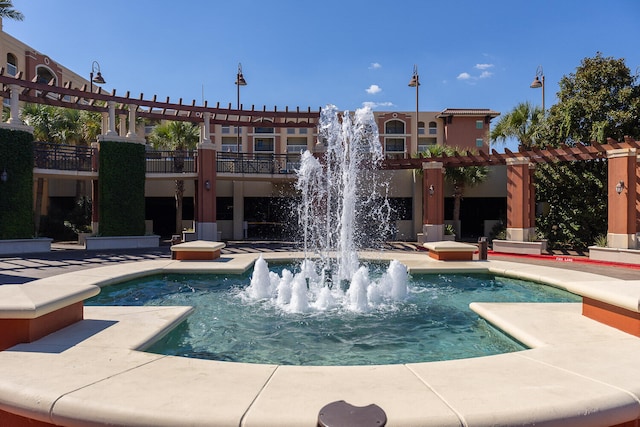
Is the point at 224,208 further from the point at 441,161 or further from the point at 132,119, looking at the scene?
the point at 441,161

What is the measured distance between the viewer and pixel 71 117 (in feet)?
82.2

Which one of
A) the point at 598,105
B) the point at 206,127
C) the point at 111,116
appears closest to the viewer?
the point at 598,105

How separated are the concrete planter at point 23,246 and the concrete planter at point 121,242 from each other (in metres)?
1.64

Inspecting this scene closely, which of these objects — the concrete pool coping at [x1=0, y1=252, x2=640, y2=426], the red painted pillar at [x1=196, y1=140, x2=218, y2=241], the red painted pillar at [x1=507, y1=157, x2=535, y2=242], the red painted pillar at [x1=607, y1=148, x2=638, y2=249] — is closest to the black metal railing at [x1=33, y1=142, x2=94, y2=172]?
the red painted pillar at [x1=196, y1=140, x2=218, y2=241]

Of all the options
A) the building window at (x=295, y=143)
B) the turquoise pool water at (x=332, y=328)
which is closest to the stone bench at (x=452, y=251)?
the turquoise pool water at (x=332, y=328)

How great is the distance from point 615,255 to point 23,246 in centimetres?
2348

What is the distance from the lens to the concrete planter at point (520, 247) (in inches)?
687

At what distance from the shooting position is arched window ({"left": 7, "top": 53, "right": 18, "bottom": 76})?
31016 mm

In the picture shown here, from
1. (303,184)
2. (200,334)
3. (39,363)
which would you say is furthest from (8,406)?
(303,184)

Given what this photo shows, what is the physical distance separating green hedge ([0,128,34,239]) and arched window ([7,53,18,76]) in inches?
689

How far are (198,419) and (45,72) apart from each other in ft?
135

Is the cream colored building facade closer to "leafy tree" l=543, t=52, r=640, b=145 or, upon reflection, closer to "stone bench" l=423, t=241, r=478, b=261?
"leafy tree" l=543, t=52, r=640, b=145

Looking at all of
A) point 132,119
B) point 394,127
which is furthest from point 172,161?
point 394,127

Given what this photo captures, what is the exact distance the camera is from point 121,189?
20.4 m
